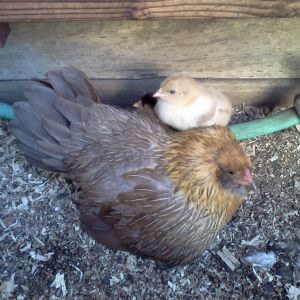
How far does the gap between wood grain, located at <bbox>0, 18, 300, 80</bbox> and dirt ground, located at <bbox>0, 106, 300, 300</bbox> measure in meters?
0.53

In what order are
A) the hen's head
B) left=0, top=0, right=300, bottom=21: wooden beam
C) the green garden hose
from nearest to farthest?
left=0, top=0, right=300, bottom=21: wooden beam < the hen's head < the green garden hose


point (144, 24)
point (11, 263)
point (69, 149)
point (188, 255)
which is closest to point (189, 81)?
point (144, 24)

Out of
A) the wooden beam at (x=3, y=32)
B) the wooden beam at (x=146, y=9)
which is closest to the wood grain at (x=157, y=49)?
the wooden beam at (x=3, y=32)

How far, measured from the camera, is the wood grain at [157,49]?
1.90 metres

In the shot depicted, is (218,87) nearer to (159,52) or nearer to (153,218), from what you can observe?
(159,52)

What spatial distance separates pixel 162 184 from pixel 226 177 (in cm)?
25

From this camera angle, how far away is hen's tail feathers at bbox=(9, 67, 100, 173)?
185 centimetres

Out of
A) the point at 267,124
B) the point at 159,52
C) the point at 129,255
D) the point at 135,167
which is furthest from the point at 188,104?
the point at 129,255

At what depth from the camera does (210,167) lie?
172 centimetres

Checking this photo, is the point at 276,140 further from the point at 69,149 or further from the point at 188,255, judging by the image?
the point at 69,149

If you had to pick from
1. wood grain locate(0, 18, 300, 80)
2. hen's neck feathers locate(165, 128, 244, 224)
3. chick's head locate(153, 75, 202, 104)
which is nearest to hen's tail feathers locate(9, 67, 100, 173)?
wood grain locate(0, 18, 300, 80)

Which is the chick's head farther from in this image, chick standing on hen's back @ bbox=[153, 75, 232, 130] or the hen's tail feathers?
the hen's tail feathers

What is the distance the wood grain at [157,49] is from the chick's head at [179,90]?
192 millimetres

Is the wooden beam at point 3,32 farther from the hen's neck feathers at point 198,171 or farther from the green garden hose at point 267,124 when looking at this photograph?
the hen's neck feathers at point 198,171
